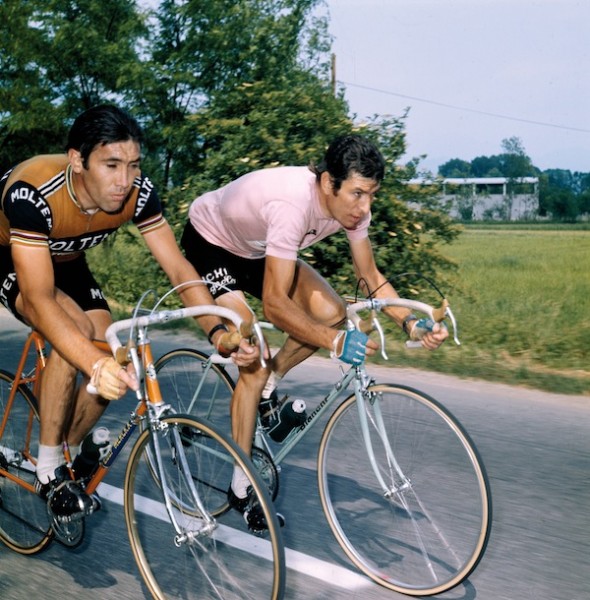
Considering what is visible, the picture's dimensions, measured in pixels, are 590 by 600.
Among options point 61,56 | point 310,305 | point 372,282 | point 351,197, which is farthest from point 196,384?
point 61,56

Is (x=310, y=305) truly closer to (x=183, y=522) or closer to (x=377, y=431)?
(x=377, y=431)

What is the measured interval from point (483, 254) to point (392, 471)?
987 inches

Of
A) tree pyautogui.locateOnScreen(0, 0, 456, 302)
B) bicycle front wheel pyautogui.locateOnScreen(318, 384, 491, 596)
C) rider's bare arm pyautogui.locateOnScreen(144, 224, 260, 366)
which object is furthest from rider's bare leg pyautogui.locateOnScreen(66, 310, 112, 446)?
tree pyautogui.locateOnScreen(0, 0, 456, 302)

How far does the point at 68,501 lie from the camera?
11.9ft

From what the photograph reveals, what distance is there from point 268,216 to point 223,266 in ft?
1.97

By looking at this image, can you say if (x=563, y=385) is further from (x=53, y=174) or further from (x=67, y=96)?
(x=67, y=96)

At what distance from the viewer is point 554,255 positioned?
26250 mm

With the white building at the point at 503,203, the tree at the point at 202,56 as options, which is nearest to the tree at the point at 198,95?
the tree at the point at 202,56

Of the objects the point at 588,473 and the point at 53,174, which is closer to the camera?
the point at 53,174

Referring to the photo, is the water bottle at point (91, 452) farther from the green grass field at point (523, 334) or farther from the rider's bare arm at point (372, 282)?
the green grass field at point (523, 334)

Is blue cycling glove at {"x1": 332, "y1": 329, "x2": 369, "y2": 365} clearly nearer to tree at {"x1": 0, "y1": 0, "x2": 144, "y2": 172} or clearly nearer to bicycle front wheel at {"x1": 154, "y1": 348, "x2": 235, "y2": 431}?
bicycle front wheel at {"x1": 154, "y1": 348, "x2": 235, "y2": 431}

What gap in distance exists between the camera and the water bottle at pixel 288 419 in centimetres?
426

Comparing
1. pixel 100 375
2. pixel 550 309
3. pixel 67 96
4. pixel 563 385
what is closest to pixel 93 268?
pixel 67 96

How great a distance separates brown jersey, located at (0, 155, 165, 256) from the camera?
3428 mm
